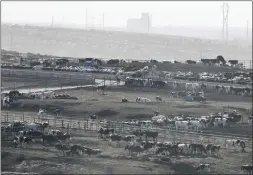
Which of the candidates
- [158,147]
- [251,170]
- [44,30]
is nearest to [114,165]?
[158,147]

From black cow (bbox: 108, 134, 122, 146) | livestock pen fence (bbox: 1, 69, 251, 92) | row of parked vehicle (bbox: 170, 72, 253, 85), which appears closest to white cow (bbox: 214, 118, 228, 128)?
black cow (bbox: 108, 134, 122, 146)

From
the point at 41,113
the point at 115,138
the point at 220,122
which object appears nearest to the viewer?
the point at 115,138

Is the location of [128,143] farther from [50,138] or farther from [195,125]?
[195,125]

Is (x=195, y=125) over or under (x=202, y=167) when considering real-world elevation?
over

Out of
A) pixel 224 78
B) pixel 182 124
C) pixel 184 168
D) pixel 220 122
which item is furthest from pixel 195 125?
pixel 224 78

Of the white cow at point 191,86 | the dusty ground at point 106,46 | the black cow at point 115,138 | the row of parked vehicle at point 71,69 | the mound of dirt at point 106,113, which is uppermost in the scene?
the dusty ground at point 106,46

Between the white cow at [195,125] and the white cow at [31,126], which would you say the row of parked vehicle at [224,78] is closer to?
the white cow at [195,125]

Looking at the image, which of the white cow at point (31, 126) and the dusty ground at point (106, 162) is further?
the white cow at point (31, 126)

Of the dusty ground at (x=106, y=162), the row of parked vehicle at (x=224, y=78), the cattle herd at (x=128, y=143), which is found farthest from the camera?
the row of parked vehicle at (x=224, y=78)

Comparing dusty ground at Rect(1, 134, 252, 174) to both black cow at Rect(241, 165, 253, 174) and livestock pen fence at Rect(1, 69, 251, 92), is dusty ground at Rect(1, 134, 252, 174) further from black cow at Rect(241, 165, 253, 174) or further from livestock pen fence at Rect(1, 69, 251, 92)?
livestock pen fence at Rect(1, 69, 251, 92)

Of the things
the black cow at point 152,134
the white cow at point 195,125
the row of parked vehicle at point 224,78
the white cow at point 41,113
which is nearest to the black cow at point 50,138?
the black cow at point 152,134

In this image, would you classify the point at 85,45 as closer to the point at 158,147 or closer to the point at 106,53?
the point at 106,53
